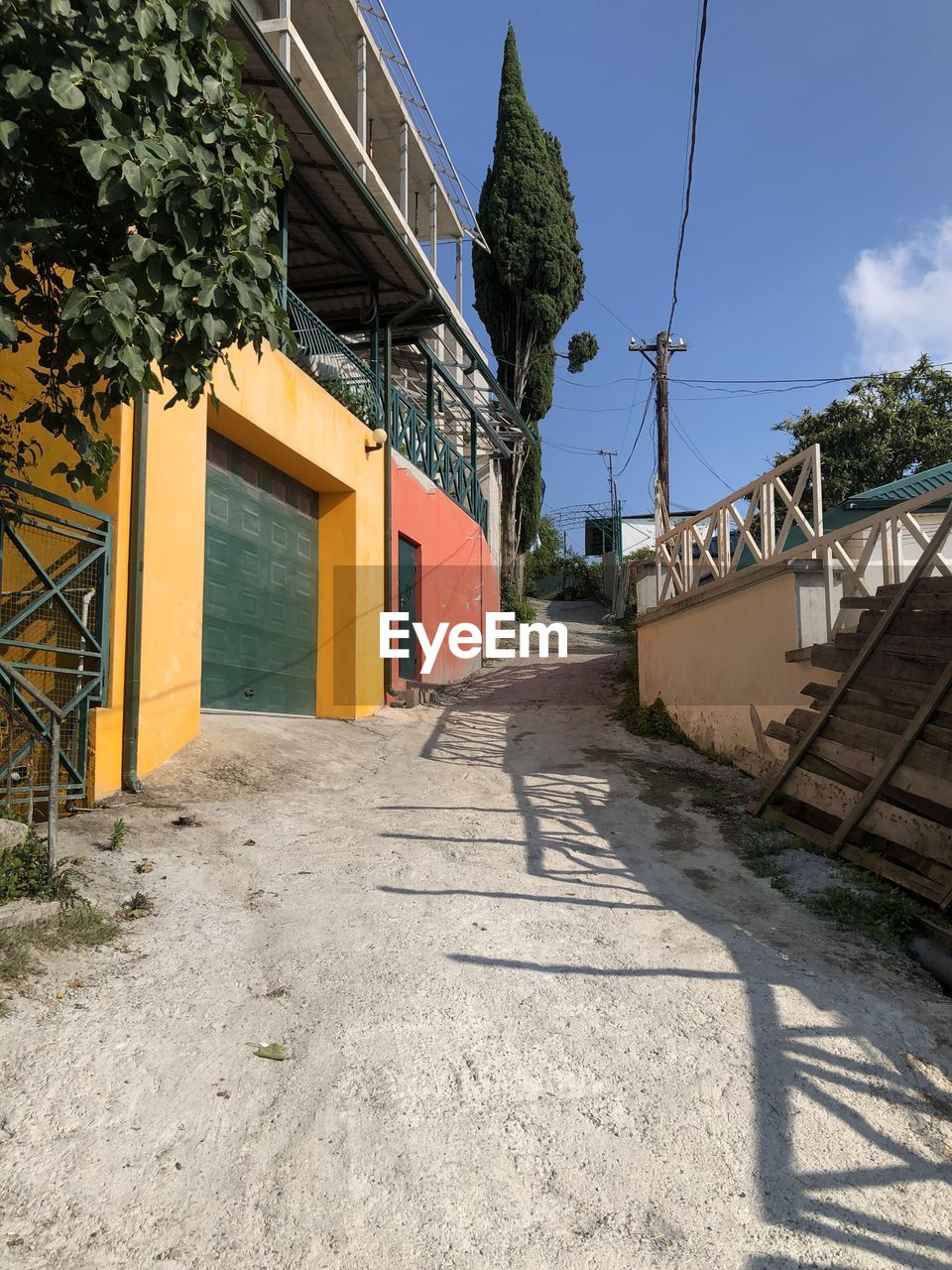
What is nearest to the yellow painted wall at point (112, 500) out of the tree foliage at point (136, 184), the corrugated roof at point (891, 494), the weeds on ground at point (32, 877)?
the weeds on ground at point (32, 877)

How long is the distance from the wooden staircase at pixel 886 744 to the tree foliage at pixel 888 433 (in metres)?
15.0

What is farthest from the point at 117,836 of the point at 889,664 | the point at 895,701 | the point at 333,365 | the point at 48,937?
the point at 333,365

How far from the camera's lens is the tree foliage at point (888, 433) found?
18.7 metres

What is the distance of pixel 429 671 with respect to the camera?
13570 mm

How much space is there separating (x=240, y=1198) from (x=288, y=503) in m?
8.03

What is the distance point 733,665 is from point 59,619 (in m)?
5.89

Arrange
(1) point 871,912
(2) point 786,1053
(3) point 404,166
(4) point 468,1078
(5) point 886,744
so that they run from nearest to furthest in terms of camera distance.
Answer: (4) point 468,1078 < (2) point 786,1053 < (1) point 871,912 < (5) point 886,744 < (3) point 404,166

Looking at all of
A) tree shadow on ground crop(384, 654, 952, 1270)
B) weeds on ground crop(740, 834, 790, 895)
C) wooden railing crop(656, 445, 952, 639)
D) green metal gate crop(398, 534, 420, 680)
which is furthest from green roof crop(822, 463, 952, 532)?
weeds on ground crop(740, 834, 790, 895)

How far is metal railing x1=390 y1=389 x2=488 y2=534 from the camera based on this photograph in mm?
12344

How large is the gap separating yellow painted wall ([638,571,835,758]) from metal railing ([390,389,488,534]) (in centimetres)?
498

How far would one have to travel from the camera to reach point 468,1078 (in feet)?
9.05

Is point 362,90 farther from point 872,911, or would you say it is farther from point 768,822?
point 872,911

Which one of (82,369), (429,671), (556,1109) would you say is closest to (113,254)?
(82,369)

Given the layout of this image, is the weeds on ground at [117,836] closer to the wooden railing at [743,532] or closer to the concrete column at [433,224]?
the wooden railing at [743,532]
